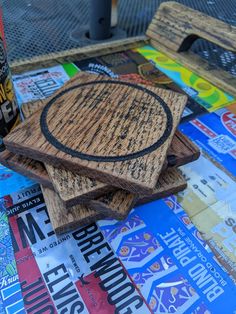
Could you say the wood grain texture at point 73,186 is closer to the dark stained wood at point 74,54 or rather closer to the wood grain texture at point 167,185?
the wood grain texture at point 167,185

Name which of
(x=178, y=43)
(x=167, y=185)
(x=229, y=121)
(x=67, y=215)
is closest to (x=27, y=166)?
(x=67, y=215)

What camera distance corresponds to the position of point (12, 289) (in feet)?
1.37

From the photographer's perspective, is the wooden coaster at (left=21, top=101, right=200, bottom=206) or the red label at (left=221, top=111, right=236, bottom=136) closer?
the wooden coaster at (left=21, top=101, right=200, bottom=206)

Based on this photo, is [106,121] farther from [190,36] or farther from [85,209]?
[190,36]

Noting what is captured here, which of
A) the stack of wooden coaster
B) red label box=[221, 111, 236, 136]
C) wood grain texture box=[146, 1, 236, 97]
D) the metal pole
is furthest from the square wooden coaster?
the metal pole

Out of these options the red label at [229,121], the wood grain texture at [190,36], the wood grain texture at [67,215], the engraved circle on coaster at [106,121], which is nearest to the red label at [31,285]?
the wood grain texture at [67,215]

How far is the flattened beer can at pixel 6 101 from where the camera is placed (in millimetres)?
503

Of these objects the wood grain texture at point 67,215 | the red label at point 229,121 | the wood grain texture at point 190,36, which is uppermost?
the wood grain texture at point 190,36

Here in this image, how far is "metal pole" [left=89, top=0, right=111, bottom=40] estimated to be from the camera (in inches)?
36.2

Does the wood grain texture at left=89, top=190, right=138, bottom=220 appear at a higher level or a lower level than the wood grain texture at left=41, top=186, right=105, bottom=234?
lower

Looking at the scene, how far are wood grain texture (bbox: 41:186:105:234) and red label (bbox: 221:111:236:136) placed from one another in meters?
0.35

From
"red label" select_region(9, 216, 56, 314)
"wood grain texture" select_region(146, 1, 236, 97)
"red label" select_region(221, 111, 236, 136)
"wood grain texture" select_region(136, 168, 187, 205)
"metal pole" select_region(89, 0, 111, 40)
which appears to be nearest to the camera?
"red label" select_region(9, 216, 56, 314)

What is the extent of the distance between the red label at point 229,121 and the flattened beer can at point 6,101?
1.38 feet

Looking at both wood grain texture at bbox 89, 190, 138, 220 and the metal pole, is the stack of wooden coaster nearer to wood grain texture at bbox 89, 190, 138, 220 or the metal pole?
wood grain texture at bbox 89, 190, 138, 220
